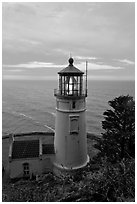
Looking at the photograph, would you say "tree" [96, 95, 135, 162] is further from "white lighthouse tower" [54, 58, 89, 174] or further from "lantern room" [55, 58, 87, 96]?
"lantern room" [55, 58, 87, 96]

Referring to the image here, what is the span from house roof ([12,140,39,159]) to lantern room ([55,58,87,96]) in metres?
4.63

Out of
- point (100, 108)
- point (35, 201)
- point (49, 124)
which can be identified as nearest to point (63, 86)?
point (35, 201)

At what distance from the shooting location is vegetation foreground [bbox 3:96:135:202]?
5969mm

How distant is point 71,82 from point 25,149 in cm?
602

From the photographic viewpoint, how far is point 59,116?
42.9ft

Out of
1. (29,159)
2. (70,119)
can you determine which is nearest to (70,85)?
(70,119)

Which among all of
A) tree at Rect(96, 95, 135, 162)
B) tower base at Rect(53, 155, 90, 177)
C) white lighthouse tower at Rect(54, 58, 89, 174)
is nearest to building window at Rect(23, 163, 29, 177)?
tower base at Rect(53, 155, 90, 177)

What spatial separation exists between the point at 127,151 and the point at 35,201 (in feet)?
25.6

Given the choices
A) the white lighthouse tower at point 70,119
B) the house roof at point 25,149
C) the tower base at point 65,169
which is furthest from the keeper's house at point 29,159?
the white lighthouse tower at point 70,119

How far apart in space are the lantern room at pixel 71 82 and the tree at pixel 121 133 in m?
2.50

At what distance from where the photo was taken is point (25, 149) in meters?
14.1

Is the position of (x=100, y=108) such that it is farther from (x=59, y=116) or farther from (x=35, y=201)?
(x=35, y=201)

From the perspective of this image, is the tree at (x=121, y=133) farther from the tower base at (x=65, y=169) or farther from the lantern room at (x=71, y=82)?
the lantern room at (x=71, y=82)

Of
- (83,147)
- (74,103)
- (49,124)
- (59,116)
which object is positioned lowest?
(49,124)
